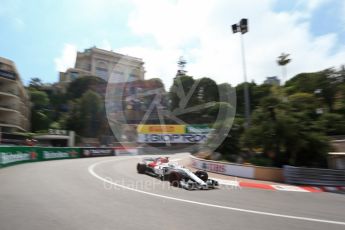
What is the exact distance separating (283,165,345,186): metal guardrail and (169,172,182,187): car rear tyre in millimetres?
7072

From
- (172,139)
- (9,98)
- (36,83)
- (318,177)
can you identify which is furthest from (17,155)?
(36,83)

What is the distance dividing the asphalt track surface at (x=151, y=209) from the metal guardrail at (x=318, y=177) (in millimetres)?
3959

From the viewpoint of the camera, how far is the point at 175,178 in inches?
553

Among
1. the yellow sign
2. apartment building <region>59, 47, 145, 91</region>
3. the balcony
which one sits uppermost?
apartment building <region>59, 47, 145, 91</region>

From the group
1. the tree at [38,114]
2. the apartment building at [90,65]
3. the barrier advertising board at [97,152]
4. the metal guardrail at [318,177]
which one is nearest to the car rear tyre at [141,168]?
the metal guardrail at [318,177]

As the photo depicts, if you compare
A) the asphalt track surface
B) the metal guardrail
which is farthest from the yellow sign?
the asphalt track surface

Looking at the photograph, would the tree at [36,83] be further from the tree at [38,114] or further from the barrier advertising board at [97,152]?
the barrier advertising board at [97,152]

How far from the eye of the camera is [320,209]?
9.88 meters

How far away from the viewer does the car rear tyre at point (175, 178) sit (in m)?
13.8

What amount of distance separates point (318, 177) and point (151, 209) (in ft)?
38.0

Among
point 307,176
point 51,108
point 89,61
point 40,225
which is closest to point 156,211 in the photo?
point 40,225

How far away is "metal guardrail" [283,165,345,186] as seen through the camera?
16578 mm

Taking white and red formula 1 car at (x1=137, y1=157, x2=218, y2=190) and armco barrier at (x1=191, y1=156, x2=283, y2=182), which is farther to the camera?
armco barrier at (x1=191, y1=156, x2=283, y2=182)

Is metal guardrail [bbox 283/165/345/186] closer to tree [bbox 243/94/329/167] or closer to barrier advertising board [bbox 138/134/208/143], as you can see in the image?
tree [bbox 243/94/329/167]
